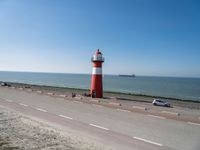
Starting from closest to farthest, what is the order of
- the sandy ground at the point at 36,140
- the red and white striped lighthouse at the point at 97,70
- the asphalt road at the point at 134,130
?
the sandy ground at the point at 36,140 < the asphalt road at the point at 134,130 < the red and white striped lighthouse at the point at 97,70

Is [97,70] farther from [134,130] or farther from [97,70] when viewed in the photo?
[134,130]

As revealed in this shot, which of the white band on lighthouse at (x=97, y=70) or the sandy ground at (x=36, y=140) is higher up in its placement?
the white band on lighthouse at (x=97, y=70)

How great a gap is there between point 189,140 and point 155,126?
2.40m

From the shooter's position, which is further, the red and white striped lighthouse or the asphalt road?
the red and white striped lighthouse

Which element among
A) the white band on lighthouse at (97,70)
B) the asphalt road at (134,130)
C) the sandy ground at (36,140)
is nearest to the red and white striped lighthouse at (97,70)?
the white band on lighthouse at (97,70)

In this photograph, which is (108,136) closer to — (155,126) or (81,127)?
(81,127)

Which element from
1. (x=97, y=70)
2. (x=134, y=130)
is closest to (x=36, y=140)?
(x=134, y=130)

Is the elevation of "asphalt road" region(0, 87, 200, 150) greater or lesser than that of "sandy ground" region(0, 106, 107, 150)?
lesser

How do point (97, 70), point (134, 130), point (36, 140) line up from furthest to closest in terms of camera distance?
point (97, 70)
point (134, 130)
point (36, 140)

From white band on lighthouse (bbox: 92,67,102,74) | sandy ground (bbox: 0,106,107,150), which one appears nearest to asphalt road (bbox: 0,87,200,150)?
sandy ground (bbox: 0,106,107,150)

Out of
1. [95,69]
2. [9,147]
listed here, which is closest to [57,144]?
[9,147]

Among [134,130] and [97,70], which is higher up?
[97,70]

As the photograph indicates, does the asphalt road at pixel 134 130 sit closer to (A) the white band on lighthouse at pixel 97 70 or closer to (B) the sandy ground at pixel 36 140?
(B) the sandy ground at pixel 36 140

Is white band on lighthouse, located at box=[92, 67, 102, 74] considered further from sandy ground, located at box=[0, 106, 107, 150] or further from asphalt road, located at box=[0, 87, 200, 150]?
sandy ground, located at box=[0, 106, 107, 150]
